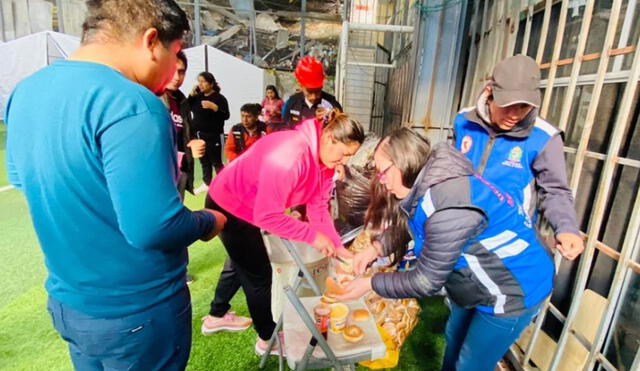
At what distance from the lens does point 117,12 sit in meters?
0.84

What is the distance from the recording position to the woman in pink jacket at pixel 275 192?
1.61m

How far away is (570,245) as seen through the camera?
4.93 feet

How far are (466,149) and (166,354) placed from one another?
1.75 m

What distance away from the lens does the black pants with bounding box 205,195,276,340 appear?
6.40ft

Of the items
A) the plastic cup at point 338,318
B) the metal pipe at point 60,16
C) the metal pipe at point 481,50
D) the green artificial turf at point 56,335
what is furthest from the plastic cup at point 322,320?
the metal pipe at point 60,16

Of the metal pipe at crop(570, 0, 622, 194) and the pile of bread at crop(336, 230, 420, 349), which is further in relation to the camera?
the pile of bread at crop(336, 230, 420, 349)

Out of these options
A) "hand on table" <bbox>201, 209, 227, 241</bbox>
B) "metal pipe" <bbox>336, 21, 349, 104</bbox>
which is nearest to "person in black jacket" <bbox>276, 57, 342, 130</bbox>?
"metal pipe" <bbox>336, 21, 349, 104</bbox>

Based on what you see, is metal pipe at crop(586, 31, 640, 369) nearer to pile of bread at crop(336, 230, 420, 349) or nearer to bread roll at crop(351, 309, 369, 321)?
pile of bread at crop(336, 230, 420, 349)

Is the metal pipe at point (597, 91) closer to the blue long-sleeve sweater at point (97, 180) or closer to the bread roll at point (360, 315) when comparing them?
the bread roll at point (360, 315)

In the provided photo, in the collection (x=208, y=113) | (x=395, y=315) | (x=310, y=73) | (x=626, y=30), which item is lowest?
(x=395, y=315)

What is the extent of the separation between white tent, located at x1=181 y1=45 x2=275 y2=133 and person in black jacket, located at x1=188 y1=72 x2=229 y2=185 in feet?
18.6

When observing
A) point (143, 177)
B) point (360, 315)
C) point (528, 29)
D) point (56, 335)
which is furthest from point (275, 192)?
point (56, 335)

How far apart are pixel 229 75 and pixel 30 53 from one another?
17.7 ft

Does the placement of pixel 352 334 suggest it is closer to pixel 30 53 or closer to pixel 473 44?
pixel 473 44
